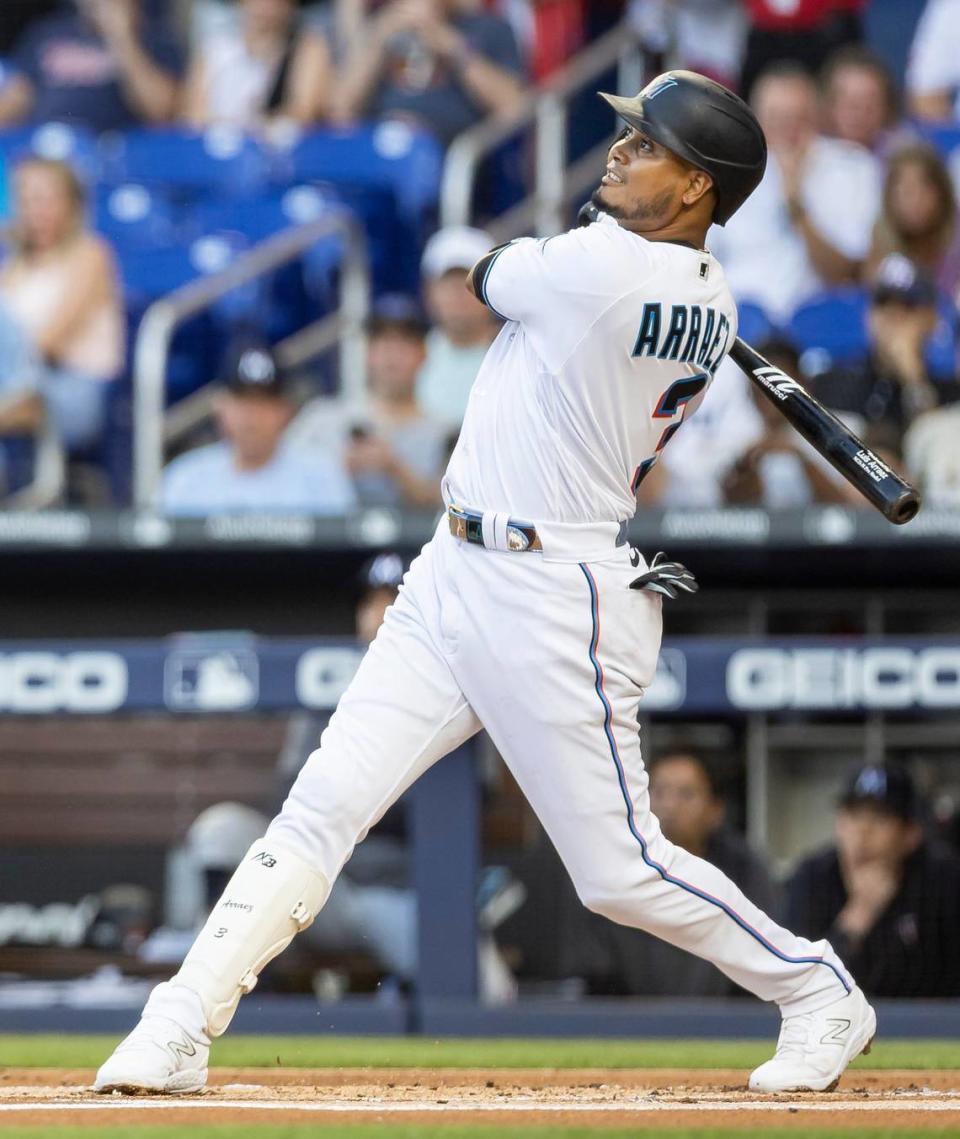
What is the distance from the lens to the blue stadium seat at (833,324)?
729cm

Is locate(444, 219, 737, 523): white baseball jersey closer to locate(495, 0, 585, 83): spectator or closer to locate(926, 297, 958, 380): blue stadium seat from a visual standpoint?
locate(926, 297, 958, 380): blue stadium seat

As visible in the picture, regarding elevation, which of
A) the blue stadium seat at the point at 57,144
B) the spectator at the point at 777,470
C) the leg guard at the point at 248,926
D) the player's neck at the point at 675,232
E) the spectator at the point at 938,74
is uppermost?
the spectator at the point at 938,74

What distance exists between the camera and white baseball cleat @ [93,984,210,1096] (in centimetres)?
288

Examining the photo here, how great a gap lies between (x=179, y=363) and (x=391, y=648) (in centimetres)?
481

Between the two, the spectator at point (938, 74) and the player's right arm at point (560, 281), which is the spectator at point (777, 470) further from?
the player's right arm at point (560, 281)

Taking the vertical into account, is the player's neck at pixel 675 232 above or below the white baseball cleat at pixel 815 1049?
above

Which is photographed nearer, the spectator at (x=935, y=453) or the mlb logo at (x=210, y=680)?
the mlb logo at (x=210, y=680)

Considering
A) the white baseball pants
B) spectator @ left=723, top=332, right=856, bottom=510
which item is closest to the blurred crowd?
spectator @ left=723, top=332, right=856, bottom=510

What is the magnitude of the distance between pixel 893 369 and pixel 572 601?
3.95 metres

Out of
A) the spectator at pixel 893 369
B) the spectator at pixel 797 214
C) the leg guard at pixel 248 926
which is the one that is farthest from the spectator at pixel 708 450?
the leg guard at pixel 248 926

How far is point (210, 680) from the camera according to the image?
4988 millimetres

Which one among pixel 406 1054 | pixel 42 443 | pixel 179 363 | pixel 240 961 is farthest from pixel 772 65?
pixel 240 961

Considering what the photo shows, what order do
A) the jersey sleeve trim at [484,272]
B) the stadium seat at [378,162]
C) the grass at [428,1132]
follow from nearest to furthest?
1. the grass at [428,1132]
2. the jersey sleeve trim at [484,272]
3. the stadium seat at [378,162]

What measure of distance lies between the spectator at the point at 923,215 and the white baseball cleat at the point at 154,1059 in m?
5.07
